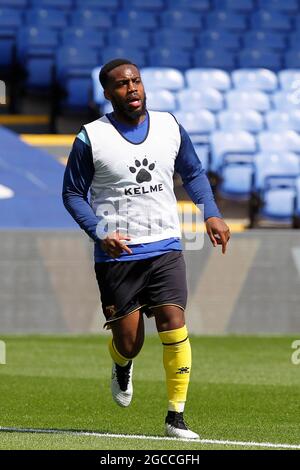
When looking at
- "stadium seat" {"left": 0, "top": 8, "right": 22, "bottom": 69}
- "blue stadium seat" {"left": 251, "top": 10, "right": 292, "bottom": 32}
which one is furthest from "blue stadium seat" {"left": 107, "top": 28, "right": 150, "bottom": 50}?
"blue stadium seat" {"left": 251, "top": 10, "right": 292, "bottom": 32}

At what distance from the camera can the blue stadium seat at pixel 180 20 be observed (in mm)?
21328

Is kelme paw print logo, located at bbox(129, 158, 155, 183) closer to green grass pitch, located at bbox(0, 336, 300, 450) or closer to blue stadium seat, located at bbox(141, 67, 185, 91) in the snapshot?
green grass pitch, located at bbox(0, 336, 300, 450)

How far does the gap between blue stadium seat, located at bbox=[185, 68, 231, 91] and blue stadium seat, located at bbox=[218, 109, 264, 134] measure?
0.66 meters

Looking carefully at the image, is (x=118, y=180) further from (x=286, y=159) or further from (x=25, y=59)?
(x=25, y=59)

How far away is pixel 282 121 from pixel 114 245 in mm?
12528

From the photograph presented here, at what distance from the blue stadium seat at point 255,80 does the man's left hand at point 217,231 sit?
12742mm

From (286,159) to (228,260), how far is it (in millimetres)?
3304

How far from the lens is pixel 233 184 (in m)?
17.5

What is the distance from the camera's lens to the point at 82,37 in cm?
2052

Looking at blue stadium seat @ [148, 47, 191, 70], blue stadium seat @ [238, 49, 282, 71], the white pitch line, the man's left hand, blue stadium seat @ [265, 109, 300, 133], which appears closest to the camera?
the white pitch line

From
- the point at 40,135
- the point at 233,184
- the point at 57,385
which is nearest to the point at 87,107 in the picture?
the point at 40,135

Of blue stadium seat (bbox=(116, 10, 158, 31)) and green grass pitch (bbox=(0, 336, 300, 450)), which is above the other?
blue stadium seat (bbox=(116, 10, 158, 31))

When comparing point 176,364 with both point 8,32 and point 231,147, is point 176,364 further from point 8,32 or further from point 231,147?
point 8,32

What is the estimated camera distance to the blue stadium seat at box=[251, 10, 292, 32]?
2167 centimetres
